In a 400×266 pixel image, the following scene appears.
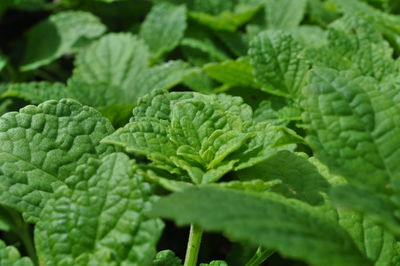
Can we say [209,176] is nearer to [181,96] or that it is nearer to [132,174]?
[132,174]

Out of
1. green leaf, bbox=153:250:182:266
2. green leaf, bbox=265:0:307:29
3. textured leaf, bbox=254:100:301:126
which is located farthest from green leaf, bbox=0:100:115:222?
green leaf, bbox=265:0:307:29

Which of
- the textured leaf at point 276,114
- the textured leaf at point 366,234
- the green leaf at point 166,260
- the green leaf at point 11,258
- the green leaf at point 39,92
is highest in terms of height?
the green leaf at point 11,258

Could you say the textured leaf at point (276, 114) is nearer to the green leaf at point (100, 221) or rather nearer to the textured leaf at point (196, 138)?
the textured leaf at point (196, 138)

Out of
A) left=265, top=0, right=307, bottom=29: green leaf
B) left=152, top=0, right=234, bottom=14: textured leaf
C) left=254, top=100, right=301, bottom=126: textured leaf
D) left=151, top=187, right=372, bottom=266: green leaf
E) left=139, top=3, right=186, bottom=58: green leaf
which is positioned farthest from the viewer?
left=152, top=0, right=234, bottom=14: textured leaf

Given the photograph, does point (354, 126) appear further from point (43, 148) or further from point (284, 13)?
point (284, 13)

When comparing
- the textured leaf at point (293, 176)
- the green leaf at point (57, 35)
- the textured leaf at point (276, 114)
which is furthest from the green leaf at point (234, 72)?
the green leaf at point (57, 35)

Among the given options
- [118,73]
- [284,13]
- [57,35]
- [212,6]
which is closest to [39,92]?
[118,73]

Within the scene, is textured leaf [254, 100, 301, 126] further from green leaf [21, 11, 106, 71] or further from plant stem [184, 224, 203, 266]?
green leaf [21, 11, 106, 71]
